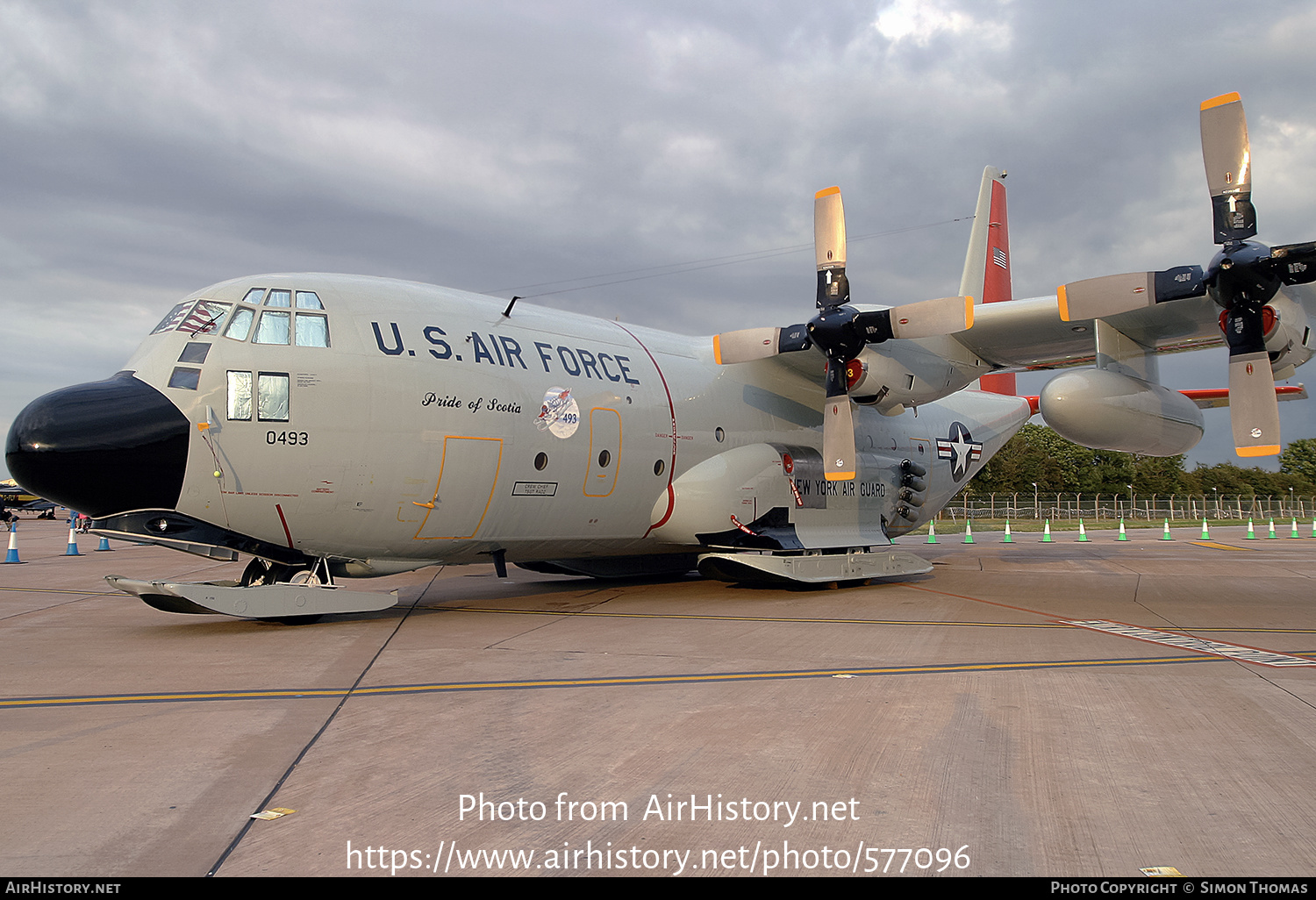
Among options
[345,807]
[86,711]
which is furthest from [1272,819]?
[86,711]

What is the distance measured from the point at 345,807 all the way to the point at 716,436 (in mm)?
8968

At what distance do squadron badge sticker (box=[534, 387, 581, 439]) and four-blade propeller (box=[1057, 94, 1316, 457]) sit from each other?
21.1ft

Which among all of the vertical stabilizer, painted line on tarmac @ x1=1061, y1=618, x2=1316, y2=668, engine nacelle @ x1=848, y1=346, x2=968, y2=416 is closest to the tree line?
the vertical stabilizer

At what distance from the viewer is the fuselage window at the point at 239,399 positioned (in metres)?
8.15

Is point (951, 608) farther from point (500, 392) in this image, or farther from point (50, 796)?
point (50, 796)

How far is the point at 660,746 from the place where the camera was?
15.3ft

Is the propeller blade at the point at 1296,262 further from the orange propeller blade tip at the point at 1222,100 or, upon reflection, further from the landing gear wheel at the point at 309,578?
the landing gear wheel at the point at 309,578

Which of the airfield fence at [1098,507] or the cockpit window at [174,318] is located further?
the airfield fence at [1098,507]

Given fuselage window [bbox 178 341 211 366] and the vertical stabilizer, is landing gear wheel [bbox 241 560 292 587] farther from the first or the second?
the vertical stabilizer

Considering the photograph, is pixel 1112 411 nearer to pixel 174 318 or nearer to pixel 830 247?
pixel 830 247

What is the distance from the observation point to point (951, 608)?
34.7 ft

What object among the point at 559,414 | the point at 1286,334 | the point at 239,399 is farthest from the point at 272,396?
the point at 1286,334

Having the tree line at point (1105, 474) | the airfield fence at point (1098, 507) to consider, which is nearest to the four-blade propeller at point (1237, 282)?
the airfield fence at point (1098, 507)

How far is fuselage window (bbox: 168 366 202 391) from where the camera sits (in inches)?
316
